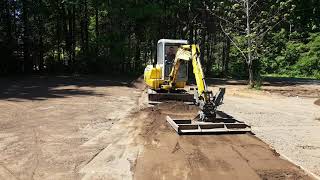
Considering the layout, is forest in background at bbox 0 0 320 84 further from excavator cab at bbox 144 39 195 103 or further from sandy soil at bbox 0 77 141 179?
excavator cab at bbox 144 39 195 103

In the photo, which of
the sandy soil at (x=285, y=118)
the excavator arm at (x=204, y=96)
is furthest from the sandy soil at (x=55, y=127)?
the sandy soil at (x=285, y=118)

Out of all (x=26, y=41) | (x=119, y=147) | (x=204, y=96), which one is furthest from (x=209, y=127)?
(x=26, y=41)

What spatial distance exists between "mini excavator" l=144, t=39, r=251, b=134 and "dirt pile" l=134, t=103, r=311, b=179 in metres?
0.41

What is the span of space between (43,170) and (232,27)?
1994cm

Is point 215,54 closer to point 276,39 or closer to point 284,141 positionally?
point 276,39

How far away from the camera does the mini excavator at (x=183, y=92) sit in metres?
10.8

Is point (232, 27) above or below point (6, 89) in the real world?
above

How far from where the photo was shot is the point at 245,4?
77.5 ft

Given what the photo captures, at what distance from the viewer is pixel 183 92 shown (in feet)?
53.8

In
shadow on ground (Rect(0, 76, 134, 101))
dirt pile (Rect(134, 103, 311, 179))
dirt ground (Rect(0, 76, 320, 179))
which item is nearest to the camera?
dirt pile (Rect(134, 103, 311, 179))

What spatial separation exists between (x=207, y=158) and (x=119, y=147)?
201 cm

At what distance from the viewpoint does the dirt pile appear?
720 cm

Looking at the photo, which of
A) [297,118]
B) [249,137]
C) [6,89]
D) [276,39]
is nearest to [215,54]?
[276,39]

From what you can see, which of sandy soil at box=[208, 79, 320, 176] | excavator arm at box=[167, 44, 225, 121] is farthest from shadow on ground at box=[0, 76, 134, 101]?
excavator arm at box=[167, 44, 225, 121]
